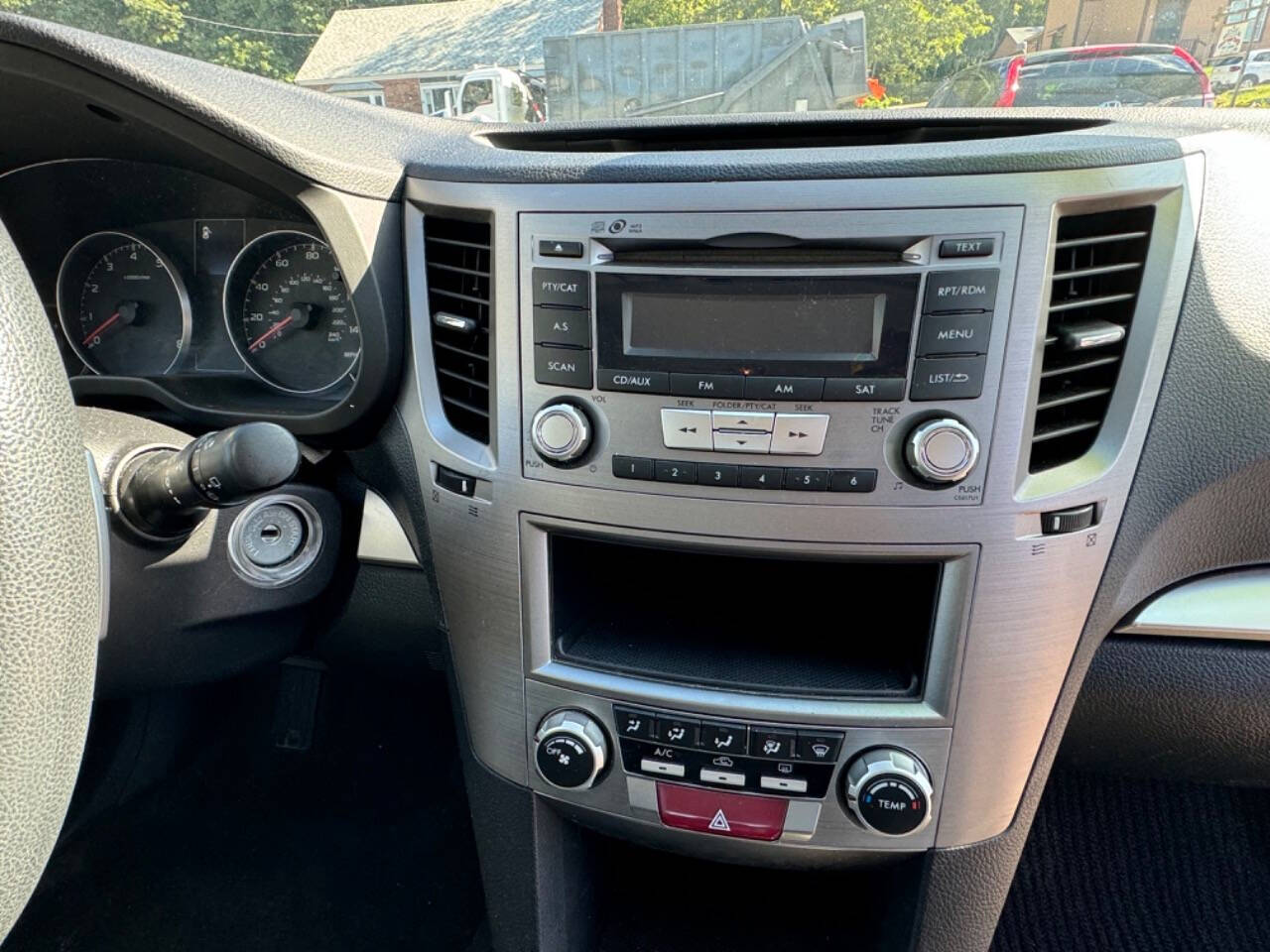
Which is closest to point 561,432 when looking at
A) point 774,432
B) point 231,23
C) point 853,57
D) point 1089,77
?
point 774,432

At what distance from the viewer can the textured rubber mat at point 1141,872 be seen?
145 centimetres

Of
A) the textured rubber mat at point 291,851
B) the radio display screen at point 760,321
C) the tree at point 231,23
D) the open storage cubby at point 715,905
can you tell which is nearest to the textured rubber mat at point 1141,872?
the open storage cubby at point 715,905

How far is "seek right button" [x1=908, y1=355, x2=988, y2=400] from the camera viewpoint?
2.61ft

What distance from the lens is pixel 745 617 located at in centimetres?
106

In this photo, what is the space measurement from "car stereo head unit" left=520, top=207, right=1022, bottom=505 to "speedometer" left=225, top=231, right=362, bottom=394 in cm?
56

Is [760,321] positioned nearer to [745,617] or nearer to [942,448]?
[942,448]

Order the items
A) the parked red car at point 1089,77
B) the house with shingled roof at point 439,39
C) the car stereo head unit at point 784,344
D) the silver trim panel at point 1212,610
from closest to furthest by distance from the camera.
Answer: the car stereo head unit at point 784,344, the silver trim panel at point 1212,610, the parked red car at point 1089,77, the house with shingled roof at point 439,39

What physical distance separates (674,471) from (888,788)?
0.43 metres

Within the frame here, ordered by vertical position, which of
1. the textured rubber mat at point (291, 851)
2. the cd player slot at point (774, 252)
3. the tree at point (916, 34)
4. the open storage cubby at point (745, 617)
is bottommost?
the textured rubber mat at point (291, 851)

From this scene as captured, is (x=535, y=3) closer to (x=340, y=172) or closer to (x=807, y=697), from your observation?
(x=340, y=172)

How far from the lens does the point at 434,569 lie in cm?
109

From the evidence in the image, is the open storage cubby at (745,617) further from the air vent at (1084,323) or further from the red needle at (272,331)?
the red needle at (272,331)

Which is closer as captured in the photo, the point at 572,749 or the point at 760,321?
the point at 760,321

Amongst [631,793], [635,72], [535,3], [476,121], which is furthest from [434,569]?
[535,3]
